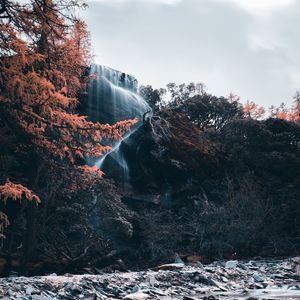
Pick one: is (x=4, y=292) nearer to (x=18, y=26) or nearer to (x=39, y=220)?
(x=18, y=26)

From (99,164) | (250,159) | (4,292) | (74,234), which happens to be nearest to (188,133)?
(250,159)

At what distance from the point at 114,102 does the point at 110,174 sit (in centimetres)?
561

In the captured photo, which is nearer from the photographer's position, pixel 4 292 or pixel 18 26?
pixel 4 292

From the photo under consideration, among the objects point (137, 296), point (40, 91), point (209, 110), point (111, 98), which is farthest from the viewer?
point (209, 110)

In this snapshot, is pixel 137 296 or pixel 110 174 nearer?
pixel 137 296

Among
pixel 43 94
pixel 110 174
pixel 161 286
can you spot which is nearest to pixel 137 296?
pixel 161 286

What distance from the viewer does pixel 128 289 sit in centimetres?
895

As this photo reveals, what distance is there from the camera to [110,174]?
22.8m

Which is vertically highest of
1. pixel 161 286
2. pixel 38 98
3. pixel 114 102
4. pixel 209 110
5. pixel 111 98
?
pixel 209 110

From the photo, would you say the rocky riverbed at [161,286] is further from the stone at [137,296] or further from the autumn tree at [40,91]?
the autumn tree at [40,91]

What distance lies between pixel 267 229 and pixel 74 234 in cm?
987

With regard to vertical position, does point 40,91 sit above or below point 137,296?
above

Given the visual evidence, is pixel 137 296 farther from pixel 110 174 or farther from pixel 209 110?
pixel 209 110

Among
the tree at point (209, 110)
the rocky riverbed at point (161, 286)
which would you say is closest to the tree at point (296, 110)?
the tree at point (209, 110)
